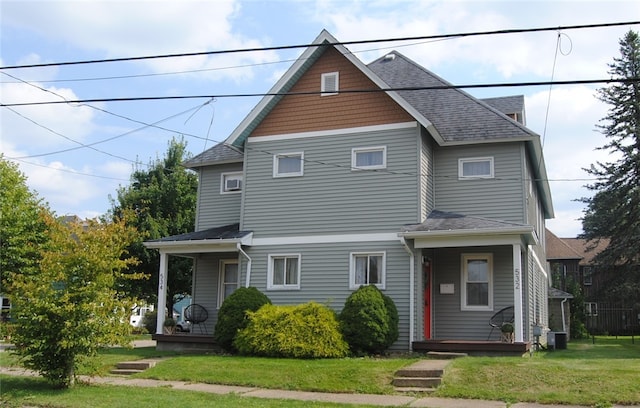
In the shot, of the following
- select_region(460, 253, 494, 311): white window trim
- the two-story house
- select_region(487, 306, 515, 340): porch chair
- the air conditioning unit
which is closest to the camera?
select_region(487, 306, 515, 340): porch chair

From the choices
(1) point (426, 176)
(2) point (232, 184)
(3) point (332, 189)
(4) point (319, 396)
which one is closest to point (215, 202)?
(2) point (232, 184)

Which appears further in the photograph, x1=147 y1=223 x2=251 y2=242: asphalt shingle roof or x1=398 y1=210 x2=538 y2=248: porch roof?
x1=147 y1=223 x2=251 y2=242: asphalt shingle roof

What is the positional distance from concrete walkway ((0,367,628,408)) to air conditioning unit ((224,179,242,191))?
29.7 ft

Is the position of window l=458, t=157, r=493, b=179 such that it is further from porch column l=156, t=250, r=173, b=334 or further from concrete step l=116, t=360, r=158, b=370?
concrete step l=116, t=360, r=158, b=370

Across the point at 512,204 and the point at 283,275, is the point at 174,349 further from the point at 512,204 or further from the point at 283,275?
the point at 512,204

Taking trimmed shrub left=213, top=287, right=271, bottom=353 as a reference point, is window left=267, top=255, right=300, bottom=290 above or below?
above

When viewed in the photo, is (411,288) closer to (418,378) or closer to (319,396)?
(418,378)

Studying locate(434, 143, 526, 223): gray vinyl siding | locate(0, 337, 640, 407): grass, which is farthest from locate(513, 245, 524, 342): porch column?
locate(0, 337, 640, 407): grass

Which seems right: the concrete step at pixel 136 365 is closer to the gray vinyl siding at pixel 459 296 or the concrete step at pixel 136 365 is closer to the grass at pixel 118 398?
the grass at pixel 118 398

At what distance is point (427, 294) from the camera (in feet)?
60.2

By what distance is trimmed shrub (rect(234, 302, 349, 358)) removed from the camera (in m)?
15.5

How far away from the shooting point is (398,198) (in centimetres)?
1766

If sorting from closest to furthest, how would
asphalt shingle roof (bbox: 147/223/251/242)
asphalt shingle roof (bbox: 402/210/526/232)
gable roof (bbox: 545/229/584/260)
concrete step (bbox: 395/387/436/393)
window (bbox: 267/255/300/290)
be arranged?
concrete step (bbox: 395/387/436/393) → asphalt shingle roof (bbox: 402/210/526/232) → window (bbox: 267/255/300/290) → asphalt shingle roof (bbox: 147/223/251/242) → gable roof (bbox: 545/229/584/260)

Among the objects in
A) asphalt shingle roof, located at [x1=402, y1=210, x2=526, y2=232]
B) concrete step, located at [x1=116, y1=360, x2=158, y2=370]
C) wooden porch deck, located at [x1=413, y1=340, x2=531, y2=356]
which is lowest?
concrete step, located at [x1=116, y1=360, x2=158, y2=370]
